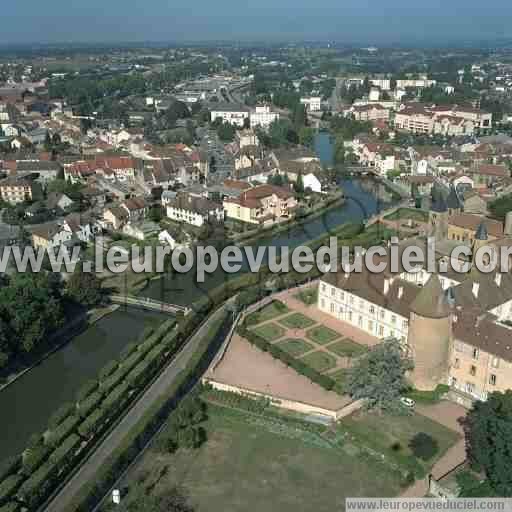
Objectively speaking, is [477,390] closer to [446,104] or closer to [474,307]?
[474,307]

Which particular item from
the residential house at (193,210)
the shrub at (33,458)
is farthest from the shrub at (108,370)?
the residential house at (193,210)

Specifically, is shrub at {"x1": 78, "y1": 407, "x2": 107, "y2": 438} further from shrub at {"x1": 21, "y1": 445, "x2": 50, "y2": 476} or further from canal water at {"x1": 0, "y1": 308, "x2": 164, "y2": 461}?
canal water at {"x1": 0, "y1": 308, "x2": 164, "y2": 461}

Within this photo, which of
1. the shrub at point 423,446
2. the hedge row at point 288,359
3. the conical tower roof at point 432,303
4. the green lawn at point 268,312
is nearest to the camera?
the shrub at point 423,446

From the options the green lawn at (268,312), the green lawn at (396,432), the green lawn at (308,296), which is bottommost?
the green lawn at (396,432)

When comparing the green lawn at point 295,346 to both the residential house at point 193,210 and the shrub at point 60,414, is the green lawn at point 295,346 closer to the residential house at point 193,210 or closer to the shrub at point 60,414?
the shrub at point 60,414

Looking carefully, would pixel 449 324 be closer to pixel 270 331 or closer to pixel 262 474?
pixel 270 331

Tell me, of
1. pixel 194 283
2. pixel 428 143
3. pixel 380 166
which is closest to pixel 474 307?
pixel 194 283

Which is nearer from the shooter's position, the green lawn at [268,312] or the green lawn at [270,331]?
the green lawn at [270,331]

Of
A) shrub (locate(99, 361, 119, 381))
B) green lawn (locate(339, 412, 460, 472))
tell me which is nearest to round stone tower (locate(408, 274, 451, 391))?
green lawn (locate(339, 412, 460, 472))
